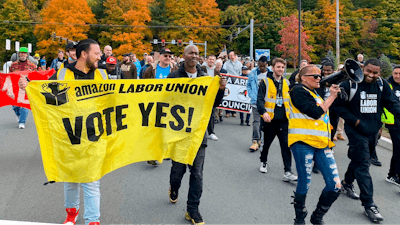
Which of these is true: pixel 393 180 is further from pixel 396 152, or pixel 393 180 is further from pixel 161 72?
pixel 161 72

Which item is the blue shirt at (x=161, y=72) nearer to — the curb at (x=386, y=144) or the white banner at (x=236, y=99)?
the white banner at (x=236, y=99)

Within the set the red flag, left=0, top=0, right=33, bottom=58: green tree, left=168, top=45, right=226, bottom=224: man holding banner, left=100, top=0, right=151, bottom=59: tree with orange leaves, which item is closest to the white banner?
the red flag

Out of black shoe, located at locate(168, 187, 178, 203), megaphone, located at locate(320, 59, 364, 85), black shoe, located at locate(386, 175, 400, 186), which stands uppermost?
megaphone, located at locate(320, 59, 364, 85)

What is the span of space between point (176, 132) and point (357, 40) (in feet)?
177

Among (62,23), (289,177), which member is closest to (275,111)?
(289,177)

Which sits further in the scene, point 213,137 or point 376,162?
point 213,137

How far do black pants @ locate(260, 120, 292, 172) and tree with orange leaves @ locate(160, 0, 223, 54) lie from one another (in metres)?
48.0

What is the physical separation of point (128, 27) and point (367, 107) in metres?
51.8

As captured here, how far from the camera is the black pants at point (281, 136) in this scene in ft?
19.1

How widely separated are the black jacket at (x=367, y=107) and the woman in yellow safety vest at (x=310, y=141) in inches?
30.5

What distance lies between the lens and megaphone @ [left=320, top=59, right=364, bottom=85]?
3711 millimetres

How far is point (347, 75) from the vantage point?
12.1 feet

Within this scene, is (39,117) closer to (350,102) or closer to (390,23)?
(350,102)

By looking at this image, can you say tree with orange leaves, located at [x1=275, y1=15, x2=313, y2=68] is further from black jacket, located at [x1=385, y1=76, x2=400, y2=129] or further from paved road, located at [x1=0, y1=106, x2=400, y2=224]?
paved road, located at [x1=0, y1=106, x2=400, y2=224]
